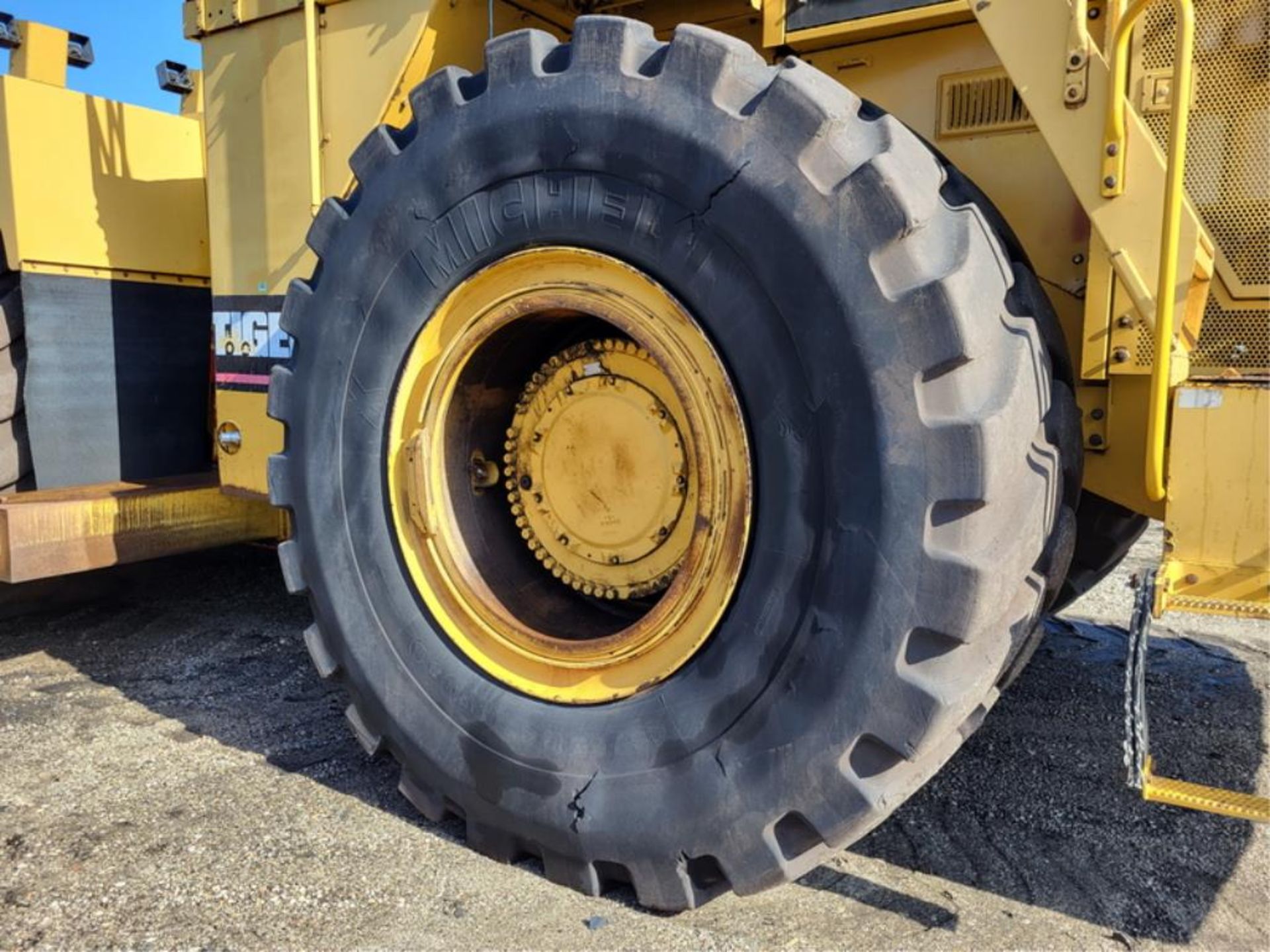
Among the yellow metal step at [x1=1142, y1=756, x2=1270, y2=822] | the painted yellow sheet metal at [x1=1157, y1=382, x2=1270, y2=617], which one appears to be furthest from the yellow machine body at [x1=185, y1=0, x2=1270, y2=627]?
the yellow metal step at [x1=1142, y1=756, x2=1270, y2=822]

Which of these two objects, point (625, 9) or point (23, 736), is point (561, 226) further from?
point (23, 736)

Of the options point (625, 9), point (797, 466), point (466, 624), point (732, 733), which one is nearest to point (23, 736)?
point (466, 624)

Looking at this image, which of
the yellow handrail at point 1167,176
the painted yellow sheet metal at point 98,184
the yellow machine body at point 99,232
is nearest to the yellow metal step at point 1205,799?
the yellow handrail at point 1167,176

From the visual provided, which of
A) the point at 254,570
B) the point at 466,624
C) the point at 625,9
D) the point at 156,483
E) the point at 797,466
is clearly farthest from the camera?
the point at 254,570

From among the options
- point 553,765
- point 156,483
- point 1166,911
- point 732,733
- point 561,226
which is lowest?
point 1166,911

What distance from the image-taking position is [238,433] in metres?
3.56

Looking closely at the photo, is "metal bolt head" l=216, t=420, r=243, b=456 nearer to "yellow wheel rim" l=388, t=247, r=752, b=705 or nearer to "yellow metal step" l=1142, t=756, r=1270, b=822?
"yellow wheel rim" l=388, t=247, r=752, b=705

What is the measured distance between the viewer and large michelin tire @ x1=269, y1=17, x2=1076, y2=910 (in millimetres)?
1816

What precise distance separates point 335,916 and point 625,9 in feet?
8.64

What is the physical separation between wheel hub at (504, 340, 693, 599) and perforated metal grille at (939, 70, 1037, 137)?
1.03m

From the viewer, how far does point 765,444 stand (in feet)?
6.50

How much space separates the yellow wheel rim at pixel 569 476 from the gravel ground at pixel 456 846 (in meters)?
0.52

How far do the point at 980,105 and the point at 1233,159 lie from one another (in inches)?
23.8

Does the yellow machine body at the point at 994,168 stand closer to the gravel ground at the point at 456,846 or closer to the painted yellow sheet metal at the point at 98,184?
the painted yellow sheet metal at the point at 98,184
